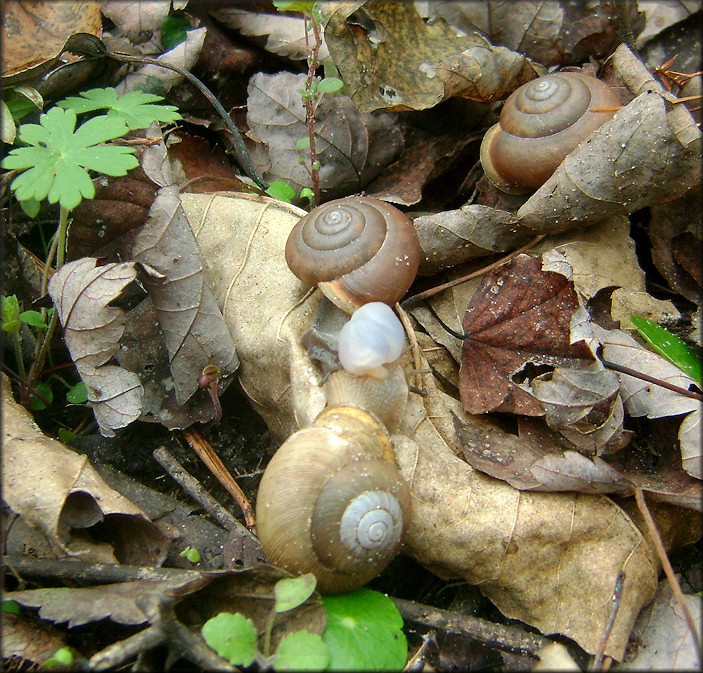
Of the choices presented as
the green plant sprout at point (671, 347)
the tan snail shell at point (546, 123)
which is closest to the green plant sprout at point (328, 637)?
the green plant sprout at point (671, 347)

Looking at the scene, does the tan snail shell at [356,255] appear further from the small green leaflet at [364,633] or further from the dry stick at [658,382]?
the small green leaflet at [364,633]

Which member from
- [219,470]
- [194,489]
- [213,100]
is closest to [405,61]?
[213,100]

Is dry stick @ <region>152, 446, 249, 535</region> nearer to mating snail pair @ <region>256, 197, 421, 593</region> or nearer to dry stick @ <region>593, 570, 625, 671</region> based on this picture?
mating snail pair @ <region>256, 197, 421, 593</region>

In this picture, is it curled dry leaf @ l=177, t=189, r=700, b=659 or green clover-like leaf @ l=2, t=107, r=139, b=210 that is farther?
green clover-like leaf @ l=2, t=107, r=139, b=210

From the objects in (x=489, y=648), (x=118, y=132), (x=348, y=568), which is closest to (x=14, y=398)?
(x=118, y=132)

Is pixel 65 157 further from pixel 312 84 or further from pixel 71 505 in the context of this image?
pixel 71 505

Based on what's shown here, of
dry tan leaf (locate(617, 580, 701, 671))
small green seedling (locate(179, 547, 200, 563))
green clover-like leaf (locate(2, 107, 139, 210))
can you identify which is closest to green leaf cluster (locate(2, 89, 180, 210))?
green clover-like leaf (locate(2, 107, 139, 210))
